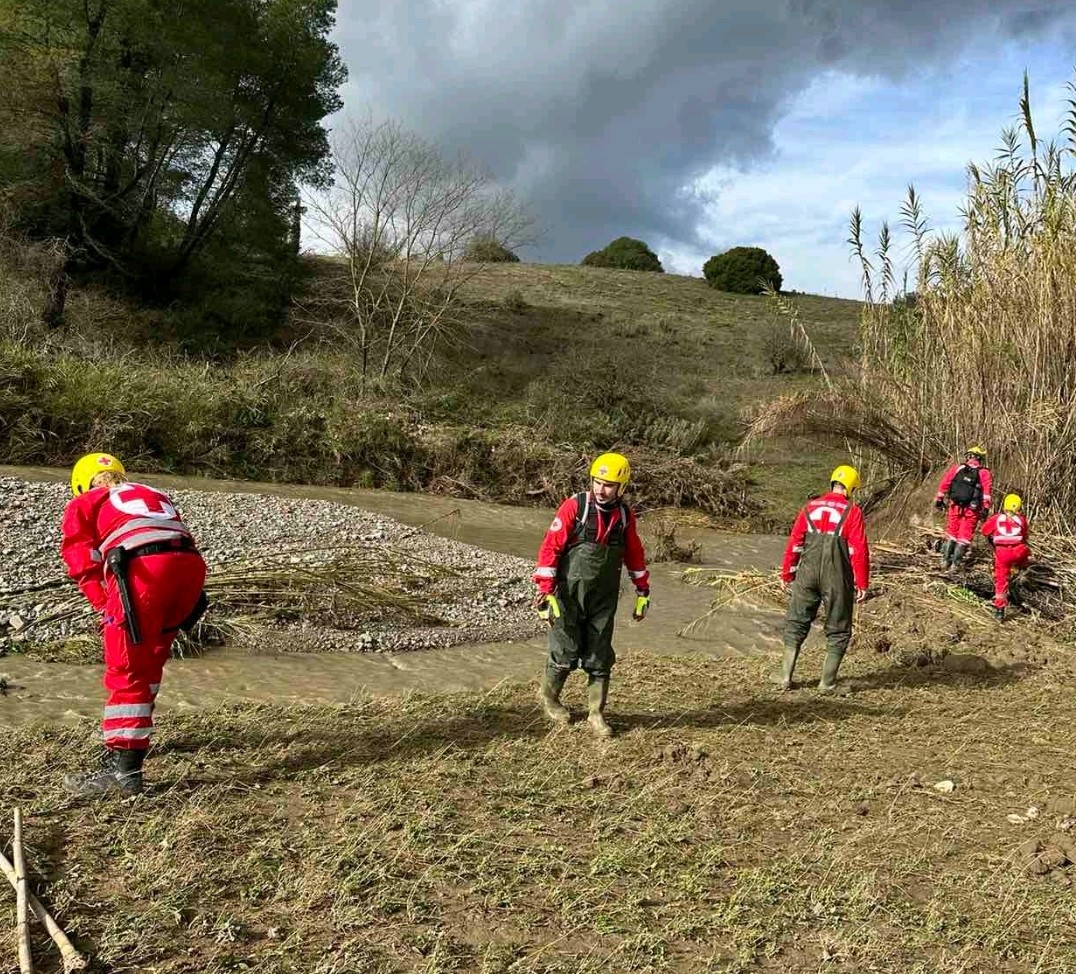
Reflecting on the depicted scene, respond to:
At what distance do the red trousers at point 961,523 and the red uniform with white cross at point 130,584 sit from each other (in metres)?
8.96

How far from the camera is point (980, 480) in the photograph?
10.2 meters

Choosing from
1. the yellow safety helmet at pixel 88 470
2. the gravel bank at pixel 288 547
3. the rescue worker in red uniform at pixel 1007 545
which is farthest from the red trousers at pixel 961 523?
the yellow safety helmet at pixel 88 470

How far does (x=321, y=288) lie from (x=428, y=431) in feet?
32.8

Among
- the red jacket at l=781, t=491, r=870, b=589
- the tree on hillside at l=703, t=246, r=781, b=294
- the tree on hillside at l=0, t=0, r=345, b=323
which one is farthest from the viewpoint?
the tree on hillside at l=703, t=246, r=781, b=294

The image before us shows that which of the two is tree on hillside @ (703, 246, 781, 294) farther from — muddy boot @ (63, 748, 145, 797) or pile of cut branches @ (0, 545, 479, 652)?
muddy boot @ (63, 748, 145, 797)

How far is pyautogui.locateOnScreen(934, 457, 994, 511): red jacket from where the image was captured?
1007 cm

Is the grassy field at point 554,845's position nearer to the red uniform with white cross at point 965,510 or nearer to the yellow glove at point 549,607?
the yellow glove at point 549,607

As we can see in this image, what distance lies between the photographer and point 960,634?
29.3ft

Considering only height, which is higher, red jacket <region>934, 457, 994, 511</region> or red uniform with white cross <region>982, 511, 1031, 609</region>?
red jacket <region>934, 457, 994, 511</region>

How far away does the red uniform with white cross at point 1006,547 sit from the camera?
9.12 m

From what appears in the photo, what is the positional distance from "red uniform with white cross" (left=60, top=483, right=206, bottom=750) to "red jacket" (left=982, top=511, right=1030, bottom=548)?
27.1 ft

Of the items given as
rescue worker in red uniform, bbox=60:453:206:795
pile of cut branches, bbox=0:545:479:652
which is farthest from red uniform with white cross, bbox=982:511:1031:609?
rescue worker in red uniform, bbox=60:453:206:795

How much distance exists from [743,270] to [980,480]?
38.8m

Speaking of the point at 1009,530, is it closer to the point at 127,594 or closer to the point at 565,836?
the point at 565,836
